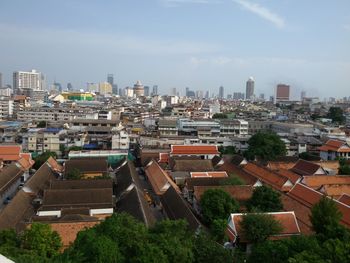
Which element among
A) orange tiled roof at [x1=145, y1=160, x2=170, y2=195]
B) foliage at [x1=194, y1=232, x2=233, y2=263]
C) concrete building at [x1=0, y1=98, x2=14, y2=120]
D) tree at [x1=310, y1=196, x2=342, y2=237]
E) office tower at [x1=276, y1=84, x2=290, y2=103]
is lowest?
orange tiled roof at [x1=145, y1=160, x2=170, y2=195]

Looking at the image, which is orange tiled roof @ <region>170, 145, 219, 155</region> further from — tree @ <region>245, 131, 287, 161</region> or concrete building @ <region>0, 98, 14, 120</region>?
concrete building @ <region>0, 98, 14, 120</region>

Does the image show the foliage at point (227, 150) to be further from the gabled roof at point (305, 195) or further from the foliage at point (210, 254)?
the foliage at point (210, 254)

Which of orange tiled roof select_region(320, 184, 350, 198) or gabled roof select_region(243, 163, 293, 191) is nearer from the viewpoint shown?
orange tiled roof select_region(320, 184, 350, 198)

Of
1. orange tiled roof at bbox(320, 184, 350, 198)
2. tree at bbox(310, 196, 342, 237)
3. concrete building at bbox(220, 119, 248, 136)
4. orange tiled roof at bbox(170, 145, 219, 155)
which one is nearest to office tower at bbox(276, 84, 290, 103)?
concrete building at bbox(220, 119, 248, 136)

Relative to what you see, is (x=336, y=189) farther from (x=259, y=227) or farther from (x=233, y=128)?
(x=233, y=128)

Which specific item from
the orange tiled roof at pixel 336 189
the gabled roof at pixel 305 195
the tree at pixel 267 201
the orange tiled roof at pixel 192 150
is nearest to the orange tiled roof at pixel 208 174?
the gabled roof at pixel 305 195
